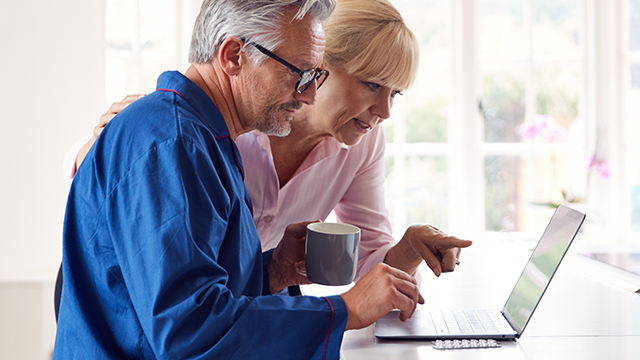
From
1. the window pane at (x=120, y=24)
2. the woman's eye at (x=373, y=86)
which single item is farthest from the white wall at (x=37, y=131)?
the woman's eye at (x=373, y=86)

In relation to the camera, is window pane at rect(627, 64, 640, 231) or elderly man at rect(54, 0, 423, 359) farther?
window pane at rect(627, 64, 640, 231)

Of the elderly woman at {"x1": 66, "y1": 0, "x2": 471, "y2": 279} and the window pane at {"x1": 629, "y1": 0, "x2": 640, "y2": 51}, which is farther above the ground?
the window pane at {"x1": 629, "y1": 0, "x2": 640, "y2": 51}

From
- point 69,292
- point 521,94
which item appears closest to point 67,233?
point 69,292

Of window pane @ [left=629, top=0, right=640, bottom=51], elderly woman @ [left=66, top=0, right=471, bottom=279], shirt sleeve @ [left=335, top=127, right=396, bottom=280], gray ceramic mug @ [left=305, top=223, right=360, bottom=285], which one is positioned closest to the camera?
gray ceramic mug @ [left=305, top=223, right=360, bottom=285]

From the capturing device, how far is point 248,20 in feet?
2.91

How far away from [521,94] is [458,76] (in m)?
0.46

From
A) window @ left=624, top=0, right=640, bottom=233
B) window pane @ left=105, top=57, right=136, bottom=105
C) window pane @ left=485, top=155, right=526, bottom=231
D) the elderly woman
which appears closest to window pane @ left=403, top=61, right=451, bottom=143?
window pane @ left=485, top=155, right=526, bottom=231

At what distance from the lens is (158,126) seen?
770mm

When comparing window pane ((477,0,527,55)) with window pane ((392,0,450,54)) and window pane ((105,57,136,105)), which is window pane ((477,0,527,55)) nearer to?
window pane ((392,0,450,54))

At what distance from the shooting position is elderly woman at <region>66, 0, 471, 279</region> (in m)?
1.28

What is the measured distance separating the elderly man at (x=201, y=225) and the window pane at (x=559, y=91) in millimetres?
3028

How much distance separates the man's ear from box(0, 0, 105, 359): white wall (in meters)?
1.82

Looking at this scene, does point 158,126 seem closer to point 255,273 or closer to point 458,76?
point 255,273

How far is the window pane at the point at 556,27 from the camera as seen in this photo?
3.57m
